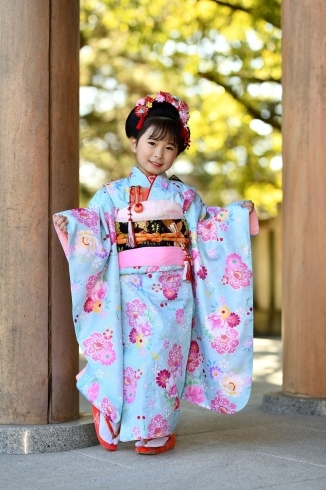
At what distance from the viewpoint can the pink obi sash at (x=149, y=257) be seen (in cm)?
397

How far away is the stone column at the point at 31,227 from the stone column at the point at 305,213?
1635 mm

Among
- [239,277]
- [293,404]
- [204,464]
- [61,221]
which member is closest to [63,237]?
[61,221]

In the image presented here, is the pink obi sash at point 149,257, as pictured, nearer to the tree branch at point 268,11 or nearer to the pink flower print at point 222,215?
the pink flower print at point 222,215

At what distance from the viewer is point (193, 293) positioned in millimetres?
4168

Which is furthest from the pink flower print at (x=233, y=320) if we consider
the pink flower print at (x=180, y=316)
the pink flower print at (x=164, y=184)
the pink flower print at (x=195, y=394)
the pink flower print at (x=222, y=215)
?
the pink flower print at (x=164, y=184)

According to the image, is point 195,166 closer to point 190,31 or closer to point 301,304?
point 190,31

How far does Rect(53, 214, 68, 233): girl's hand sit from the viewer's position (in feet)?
12.8

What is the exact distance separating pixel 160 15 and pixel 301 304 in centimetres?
689

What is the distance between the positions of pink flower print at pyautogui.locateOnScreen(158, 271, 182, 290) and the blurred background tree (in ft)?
23.7

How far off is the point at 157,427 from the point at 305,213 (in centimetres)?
189

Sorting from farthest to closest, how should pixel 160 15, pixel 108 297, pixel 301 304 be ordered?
pixel 160 15, pixel 301 304, pixel 108 297

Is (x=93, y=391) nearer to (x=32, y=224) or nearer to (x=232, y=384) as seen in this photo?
(x=232, y=384)

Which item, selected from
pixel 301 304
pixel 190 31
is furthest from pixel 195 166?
pixel 301 304

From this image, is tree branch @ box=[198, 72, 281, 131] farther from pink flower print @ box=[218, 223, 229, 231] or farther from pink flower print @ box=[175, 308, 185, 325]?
pink flower print @ box=[175, 308, 185, 325]
